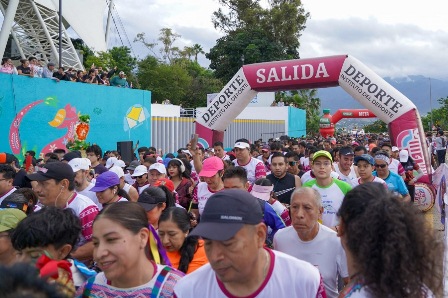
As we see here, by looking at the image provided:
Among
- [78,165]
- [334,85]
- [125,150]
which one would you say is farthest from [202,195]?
[125,150]

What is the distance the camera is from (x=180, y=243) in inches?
132

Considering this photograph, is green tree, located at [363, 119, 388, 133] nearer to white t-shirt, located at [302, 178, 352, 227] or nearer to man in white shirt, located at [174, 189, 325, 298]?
white t-shirt, located at [302, 178, 352, 227]

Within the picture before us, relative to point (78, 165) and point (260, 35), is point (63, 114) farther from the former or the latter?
point (260, 35)

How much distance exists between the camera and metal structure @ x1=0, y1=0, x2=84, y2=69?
30234mm

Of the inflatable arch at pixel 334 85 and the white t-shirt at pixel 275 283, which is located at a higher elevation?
the inflatable arch at pixel 334 85

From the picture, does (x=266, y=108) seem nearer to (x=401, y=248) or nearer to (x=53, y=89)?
(x=53, y=89)

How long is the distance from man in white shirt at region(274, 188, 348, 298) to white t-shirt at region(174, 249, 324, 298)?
109cm

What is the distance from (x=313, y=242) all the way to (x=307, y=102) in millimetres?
40985

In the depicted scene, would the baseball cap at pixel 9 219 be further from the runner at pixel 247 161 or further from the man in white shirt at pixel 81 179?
the runner at pixel 247 161

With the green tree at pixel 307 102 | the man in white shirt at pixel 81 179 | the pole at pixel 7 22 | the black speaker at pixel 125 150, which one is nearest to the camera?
the man in white shirt at pixel 81 179

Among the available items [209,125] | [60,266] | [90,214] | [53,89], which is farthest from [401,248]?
[53,89]

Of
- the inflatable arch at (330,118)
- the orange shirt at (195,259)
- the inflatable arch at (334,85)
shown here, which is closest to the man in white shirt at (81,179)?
the orange shirt at (195,259)

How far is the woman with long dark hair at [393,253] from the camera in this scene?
1.74 metres

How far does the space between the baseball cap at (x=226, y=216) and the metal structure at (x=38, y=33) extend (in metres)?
29.2
